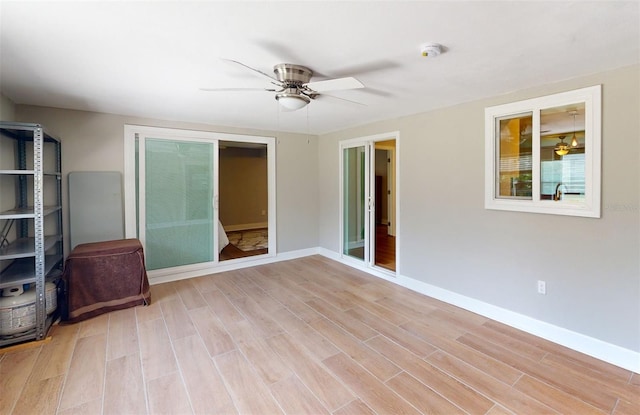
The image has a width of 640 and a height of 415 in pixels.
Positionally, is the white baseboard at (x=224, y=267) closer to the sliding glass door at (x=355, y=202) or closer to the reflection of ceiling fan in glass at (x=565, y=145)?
the sliding glass door at (x=355, y=202)

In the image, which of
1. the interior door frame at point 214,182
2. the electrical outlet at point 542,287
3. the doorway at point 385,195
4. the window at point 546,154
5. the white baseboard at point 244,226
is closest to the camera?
the window at point 546,154

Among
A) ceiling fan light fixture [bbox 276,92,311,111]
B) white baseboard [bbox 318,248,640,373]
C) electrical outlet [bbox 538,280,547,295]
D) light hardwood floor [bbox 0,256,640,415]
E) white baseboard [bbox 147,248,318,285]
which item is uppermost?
ceiling fan light fixture [bbox 276,92,311,111]

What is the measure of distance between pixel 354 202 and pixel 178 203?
106 inches

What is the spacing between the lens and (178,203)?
14.1 ft

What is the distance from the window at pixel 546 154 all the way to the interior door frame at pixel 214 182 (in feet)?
10.7

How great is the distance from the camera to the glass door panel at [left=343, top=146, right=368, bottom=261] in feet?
15.7

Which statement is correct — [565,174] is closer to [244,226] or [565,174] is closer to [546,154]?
[546,154]

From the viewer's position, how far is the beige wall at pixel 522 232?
2268mm

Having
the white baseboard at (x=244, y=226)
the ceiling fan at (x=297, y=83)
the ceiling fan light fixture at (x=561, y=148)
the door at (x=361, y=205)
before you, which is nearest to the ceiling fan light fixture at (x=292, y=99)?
the ceiling fan at (x=297, y=83)

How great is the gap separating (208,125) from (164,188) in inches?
43.8

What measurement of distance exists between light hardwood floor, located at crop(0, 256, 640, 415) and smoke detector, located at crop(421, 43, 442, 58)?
7.37 ft

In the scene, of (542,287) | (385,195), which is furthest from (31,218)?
(385,195)

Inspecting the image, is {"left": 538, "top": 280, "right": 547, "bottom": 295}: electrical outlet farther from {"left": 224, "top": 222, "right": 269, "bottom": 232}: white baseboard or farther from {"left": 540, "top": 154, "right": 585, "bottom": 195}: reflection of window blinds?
{"left": 224, "top": 222, "right": 269, "bottom": 232}: white baseboard

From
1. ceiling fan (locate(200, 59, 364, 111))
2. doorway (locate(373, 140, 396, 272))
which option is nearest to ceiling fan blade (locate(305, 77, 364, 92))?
ceiling fan (locate(200, 59, 364, 111))
